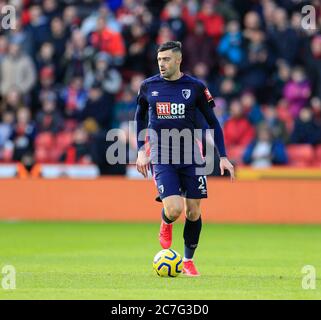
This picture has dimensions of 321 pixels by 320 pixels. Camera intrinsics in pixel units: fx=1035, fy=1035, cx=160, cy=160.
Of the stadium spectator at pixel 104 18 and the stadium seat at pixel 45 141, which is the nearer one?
the stadium seat at pixel 45 141

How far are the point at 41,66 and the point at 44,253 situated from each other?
31.2 ft

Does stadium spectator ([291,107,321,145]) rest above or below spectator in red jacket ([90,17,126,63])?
below

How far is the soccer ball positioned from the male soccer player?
0.97ft

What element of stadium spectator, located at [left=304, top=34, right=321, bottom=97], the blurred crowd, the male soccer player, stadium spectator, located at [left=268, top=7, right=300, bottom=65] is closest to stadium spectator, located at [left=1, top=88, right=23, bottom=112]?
the blurred crowd

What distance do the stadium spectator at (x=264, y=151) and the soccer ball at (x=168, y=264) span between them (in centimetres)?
949

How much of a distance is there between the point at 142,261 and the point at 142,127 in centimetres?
223

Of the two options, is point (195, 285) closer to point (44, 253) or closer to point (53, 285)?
point (53, 285)

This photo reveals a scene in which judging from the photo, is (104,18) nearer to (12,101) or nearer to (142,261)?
(12,101)

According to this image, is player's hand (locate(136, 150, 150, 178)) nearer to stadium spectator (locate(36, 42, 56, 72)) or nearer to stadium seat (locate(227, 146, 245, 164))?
stadium seat (locate(227, 146, 245, 164))

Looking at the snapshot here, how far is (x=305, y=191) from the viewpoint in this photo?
1944 cm

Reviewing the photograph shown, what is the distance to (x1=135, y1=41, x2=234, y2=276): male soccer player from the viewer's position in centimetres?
1115

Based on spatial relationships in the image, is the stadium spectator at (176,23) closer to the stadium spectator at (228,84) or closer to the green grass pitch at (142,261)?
the stadium spectator at (228,84)

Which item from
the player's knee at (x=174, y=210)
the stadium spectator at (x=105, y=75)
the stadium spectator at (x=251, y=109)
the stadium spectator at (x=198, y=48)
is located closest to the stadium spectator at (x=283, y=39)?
the stadium spectator at (x=198, y=48)

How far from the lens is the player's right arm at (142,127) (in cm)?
1130
